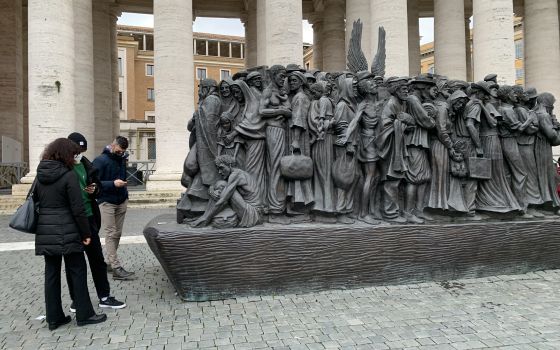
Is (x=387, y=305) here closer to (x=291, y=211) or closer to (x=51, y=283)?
(x=291, y=211)

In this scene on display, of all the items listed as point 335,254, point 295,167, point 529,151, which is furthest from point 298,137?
point 529,151

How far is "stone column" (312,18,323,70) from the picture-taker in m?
28.1

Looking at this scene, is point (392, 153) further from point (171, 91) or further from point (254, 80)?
point (171, 91)

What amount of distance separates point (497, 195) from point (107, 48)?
77.9ft

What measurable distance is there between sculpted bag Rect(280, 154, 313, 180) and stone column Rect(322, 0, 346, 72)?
22019 mm

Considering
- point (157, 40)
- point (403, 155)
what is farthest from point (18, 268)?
point (157, 40)

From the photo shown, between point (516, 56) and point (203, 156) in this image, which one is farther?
point (516, 56)

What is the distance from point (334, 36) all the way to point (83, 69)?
592 inches

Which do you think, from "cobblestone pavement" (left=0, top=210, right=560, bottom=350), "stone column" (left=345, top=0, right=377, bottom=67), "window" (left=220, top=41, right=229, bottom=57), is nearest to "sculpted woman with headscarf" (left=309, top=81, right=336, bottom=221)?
"cobblestone pavement" (left=0, top=210, right=560, bottom=350)

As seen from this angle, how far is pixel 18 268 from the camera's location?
22.9ft

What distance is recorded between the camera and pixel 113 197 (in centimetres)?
633

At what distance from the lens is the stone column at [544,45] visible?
2253 centimetres

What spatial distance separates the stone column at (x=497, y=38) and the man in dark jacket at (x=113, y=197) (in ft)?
53.0

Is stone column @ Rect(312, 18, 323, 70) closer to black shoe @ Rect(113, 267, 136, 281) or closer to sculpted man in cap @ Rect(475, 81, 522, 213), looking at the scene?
sculpted man in cap @ Rect(475, 81, 522, 213)
